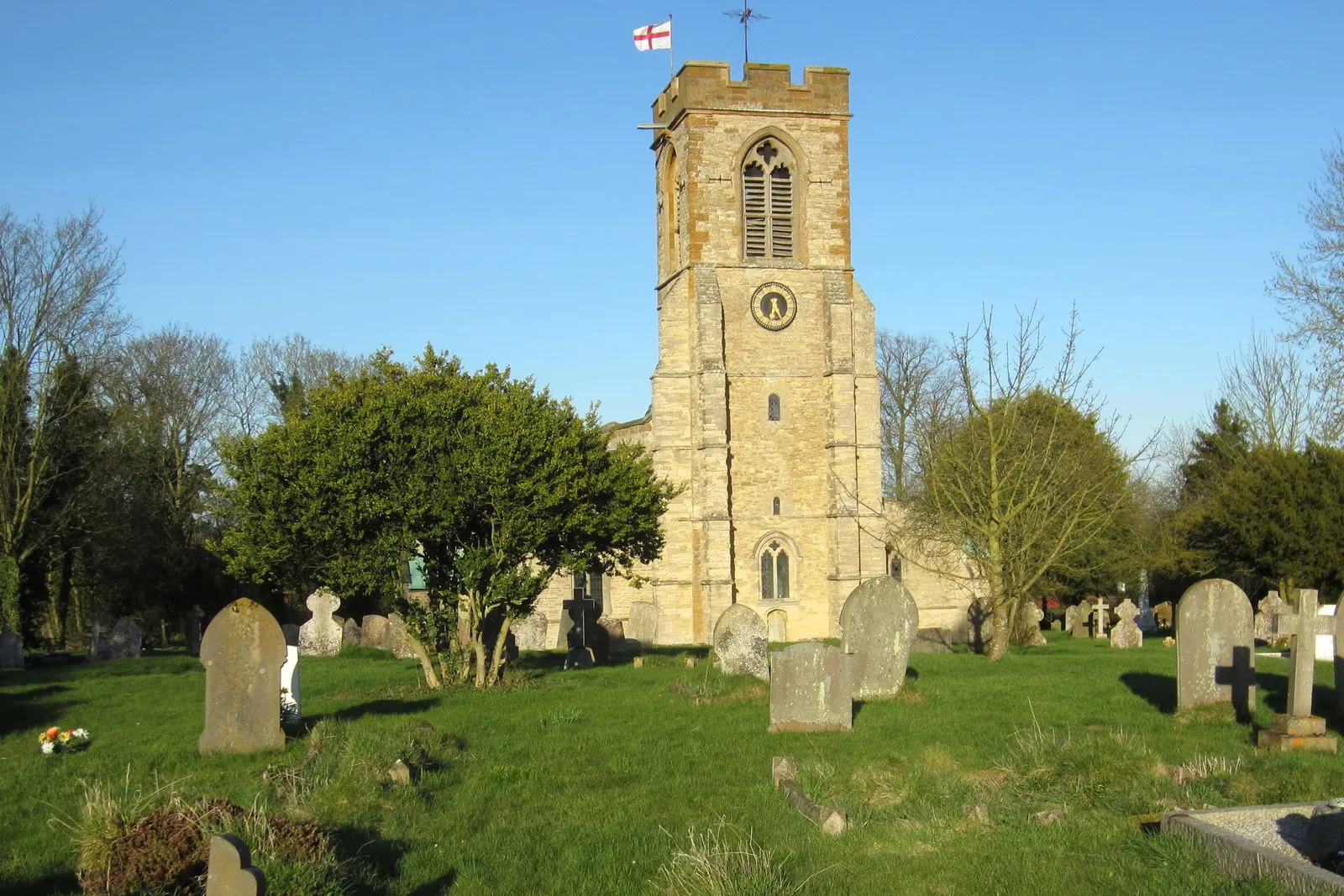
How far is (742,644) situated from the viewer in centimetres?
1889

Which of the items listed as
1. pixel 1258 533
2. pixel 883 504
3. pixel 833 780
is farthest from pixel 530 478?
pixel 883 504

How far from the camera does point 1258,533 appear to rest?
2967 centimetres

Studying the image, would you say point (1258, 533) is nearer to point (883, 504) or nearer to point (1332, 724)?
point (883, 504)

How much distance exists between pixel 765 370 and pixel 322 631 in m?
14.3

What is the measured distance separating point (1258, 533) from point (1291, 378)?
520 inches

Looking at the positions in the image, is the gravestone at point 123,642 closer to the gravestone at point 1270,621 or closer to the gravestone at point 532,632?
the gravestone at point 532,632

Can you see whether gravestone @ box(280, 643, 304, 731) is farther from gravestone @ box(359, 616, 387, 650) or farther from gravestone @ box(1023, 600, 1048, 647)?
gravestone @ box(1023, 600, 1048, 647)

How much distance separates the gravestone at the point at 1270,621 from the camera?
77.9ft

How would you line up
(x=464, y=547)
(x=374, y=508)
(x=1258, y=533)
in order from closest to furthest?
1. (x=374, y=508)
2. (x=464, y=547)
3. (x=1258, y=533)

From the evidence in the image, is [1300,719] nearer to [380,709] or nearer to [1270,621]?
[380,709]

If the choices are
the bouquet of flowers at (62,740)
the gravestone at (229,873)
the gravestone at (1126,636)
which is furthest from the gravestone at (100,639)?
the gravestone at (229,873)

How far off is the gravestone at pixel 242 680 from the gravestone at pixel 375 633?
16419mm

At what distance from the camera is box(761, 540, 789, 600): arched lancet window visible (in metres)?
35.0

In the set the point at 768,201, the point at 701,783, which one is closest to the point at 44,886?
the point at 701,783
